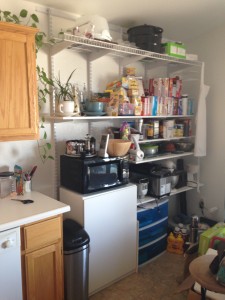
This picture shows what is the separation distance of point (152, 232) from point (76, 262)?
92cm

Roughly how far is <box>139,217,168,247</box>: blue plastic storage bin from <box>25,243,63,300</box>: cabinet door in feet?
2.96

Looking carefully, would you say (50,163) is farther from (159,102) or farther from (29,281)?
(159,102)

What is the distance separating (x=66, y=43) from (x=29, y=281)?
1.57m

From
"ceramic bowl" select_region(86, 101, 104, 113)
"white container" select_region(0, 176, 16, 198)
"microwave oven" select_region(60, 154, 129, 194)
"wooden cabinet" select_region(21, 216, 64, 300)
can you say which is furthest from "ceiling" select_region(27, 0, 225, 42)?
"wooden cabinet" select_region(21, 216, 64, 300)

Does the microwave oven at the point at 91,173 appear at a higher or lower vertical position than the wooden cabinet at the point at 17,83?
lower

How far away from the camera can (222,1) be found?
2.06 meters

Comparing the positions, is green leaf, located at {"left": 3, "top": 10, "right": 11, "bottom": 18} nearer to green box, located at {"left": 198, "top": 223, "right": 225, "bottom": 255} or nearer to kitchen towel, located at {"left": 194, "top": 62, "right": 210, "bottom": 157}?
kitchen towel, located at {"left": 194, "top": 62, "right": 210, "bottom": 157}

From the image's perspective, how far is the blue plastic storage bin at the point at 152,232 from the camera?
2.40 m

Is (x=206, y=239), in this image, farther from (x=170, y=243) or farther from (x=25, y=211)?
(x=25, y=211)

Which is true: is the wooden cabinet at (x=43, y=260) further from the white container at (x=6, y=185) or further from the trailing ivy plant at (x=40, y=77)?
the trailing ivy plant at (x=40, y=77)

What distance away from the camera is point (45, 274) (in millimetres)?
1643

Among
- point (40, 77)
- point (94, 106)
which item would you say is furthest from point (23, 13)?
point (94, 106)

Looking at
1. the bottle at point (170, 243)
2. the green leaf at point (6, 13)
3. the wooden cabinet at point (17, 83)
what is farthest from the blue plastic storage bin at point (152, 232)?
the green leaf at point (6, 13)

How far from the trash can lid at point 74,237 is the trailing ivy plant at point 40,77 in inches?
23.0
